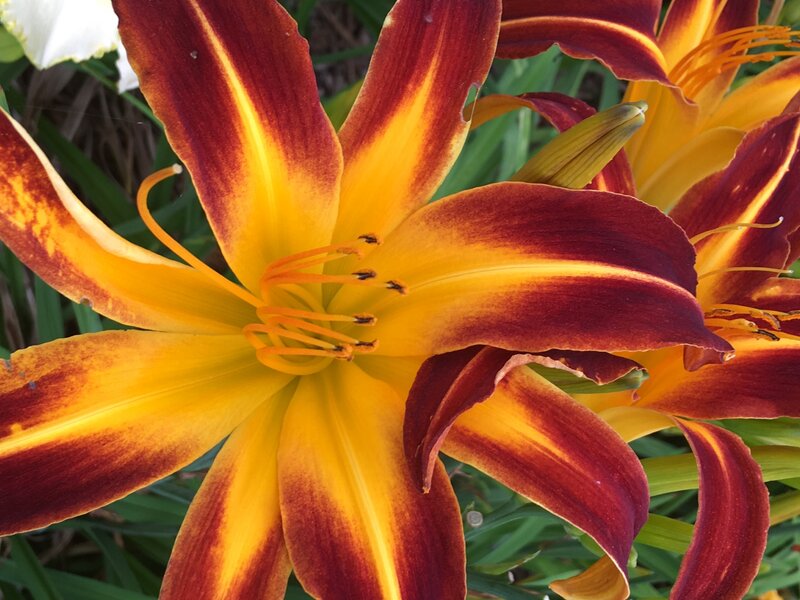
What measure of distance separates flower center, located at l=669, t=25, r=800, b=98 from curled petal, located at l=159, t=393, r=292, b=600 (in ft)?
1.58

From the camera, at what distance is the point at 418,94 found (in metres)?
0.51

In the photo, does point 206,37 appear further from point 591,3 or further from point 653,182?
point 653,182

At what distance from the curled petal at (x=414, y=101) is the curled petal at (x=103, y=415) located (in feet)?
0.48

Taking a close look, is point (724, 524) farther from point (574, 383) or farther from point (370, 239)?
point (370, 239)

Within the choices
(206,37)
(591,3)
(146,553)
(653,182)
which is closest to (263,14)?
(206,37)

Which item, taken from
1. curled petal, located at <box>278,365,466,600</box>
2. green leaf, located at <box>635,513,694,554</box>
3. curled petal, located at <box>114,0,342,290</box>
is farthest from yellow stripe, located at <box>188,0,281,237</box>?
green leaf, located at <box>635,513,694,554</box>

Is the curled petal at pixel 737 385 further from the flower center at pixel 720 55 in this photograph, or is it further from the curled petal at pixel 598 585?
the flower center at pixel 720 55

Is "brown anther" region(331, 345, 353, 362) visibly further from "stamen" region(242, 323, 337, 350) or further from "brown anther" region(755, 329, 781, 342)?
"brown anther" region(755, 329, 781, 342)

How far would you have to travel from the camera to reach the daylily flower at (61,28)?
53cm

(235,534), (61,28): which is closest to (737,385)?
(235,534)

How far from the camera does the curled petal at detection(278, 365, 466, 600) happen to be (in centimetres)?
47

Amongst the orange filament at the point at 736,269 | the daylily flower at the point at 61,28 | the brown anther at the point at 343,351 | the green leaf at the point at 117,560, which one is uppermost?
the daylily flower at the point at 61,28

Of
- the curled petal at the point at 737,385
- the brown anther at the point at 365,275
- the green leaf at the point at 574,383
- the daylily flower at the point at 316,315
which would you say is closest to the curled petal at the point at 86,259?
the daylily flower at the point at 316,315

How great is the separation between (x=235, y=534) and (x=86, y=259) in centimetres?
18
